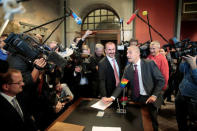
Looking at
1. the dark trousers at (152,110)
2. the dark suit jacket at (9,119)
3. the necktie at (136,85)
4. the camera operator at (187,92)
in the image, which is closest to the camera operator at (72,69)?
the necktie at (136,85)

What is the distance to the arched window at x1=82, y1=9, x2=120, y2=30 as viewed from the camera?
551 cm

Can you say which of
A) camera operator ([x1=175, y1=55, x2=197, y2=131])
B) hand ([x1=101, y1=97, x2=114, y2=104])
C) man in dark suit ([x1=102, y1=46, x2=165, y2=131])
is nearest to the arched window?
man in dark suit ([x1=102, y1=46, x2=165, y2=131])

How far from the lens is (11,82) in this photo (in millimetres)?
1062

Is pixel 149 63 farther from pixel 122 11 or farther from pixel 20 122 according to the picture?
→ pixel 122 11

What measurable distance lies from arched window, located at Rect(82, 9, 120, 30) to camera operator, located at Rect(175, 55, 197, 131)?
13.2ft

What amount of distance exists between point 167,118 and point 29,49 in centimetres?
271

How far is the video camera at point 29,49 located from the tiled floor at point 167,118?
2.10m

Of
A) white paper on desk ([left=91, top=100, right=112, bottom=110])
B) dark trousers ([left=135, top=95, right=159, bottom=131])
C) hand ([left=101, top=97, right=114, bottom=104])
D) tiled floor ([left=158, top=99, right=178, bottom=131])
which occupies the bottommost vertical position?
tiled floor ([left=158, top=99, right=178, bottom=131])

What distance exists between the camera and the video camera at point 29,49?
4.17 ft

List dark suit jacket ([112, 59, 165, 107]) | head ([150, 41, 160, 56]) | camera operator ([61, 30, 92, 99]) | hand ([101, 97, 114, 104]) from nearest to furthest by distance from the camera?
hand ([101, 97, 114, 104])
dark suit jacket ([112, 59, 165, 107])
camera operator ([61, 30, 92, 99])
head ([150, 41, 160, 56])

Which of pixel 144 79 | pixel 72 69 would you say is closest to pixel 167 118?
pixel 144 79

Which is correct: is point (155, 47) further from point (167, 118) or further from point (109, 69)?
point (167, 118)

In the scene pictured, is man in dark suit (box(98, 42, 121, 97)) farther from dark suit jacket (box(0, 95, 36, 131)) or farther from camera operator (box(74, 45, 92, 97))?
dark suit jacket (box(0, 95, 36, 131))

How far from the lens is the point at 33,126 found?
3.60ft
